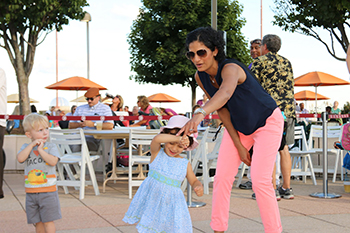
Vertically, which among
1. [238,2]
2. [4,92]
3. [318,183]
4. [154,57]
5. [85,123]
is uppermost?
[238,2]

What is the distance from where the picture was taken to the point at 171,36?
2955 cm

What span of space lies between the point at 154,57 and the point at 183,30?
2529 millimetres

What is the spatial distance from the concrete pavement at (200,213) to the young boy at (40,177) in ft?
2.65

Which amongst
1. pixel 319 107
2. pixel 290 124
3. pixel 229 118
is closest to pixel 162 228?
pixel 229 118

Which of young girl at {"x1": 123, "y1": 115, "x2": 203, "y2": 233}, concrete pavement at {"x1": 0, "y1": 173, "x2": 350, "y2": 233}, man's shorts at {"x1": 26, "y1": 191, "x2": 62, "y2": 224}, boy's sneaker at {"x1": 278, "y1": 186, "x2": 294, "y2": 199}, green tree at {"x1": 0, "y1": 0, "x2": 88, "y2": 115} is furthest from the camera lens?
green tree at {"x1": 0, "y1": 0, "x2": 88, "y2": 115}

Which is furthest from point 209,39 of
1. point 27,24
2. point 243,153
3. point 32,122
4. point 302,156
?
point 27,24

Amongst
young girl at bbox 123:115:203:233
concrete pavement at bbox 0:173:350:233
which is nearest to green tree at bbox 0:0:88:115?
concrete pavement at bbox 0:173:350:233

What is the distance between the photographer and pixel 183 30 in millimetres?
29156

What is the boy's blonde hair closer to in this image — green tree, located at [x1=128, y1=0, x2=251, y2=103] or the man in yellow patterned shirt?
the man in yellow patterned shirt

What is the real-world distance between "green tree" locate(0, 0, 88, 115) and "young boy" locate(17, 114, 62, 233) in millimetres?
14452

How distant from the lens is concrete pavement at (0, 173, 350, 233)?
4656mm

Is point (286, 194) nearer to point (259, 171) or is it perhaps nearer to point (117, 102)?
point (259, 171)

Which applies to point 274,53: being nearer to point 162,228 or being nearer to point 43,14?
point 162,228

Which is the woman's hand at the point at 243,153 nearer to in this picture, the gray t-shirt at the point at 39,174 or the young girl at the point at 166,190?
the young girl at the point at 166,190
